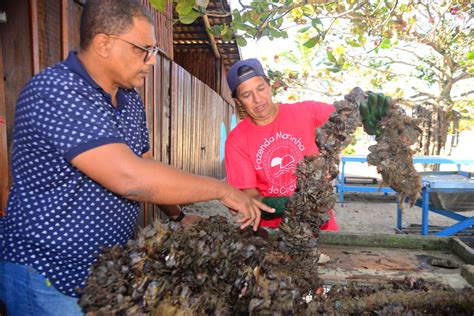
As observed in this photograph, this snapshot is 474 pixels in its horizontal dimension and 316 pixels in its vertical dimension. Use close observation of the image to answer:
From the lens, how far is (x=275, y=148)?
292 cm

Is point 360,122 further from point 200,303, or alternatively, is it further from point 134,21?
point 200,303

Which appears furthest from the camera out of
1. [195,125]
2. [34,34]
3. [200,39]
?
[200,39]

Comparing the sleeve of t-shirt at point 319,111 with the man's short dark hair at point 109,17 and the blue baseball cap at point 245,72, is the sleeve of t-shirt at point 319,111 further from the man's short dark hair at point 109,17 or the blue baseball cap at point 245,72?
the man's short dark hair at point 109,17

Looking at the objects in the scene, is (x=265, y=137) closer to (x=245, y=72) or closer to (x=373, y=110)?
(x=245, y=72)

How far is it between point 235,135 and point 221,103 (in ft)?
30.2

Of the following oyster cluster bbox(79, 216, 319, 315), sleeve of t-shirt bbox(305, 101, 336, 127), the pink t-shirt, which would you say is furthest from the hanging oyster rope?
sleeve of t-shirt bbox(305, 101, 336, 127)

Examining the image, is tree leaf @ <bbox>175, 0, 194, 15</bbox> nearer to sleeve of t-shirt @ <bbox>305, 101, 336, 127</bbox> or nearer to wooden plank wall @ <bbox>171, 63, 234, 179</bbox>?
sleeve of t-shirt @ <bbox>305, 101, 336, 127</bbox>

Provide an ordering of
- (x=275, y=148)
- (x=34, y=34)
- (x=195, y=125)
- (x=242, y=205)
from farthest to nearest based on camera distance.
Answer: (x=195, y=125)
(x=275, y=148)
(x=34, y=34)
(x=242, y=205)

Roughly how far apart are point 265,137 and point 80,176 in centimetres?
170

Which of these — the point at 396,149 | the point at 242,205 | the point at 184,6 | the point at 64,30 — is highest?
the point at 184,6

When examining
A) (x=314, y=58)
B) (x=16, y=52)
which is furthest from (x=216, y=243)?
(x=314, y=58)

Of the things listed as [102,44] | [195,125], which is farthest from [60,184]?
[195,125]

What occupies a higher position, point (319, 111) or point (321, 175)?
point (319, 111)

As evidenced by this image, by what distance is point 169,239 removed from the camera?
114 centimetres
